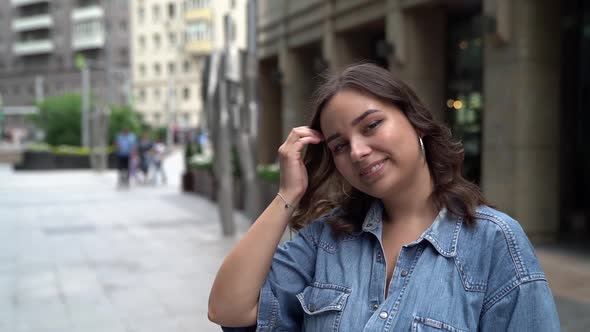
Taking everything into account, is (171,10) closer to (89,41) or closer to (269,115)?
(89,41)

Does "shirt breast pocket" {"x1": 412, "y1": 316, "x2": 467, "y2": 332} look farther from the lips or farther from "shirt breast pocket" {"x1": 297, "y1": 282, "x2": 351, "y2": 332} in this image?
the lips

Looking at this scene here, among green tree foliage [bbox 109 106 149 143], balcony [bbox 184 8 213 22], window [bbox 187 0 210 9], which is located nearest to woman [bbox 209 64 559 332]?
green tree foliage [bbox 109 106 149 143]

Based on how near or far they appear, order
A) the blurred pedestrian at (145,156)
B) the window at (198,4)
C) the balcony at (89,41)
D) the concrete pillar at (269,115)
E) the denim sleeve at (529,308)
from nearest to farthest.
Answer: the denim sleeve at (529,308)
the concrete pillar at (269,115)
the blurred pedestrian at (145,156)
the window at (198,4)
the balcony at (89,41)

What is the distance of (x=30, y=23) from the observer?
260 ft

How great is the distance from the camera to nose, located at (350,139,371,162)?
154 cm

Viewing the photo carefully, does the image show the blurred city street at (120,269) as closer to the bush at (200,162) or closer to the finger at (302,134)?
the bush at (200,162)

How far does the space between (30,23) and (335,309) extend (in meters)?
86.6

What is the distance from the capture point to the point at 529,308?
139 centimetres

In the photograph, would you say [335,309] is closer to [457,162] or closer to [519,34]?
[457,162]

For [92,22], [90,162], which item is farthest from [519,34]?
[92,22]

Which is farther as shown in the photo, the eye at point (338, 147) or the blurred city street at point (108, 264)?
the blurred city street at point (108, 264)

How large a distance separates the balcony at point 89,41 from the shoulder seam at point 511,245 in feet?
247

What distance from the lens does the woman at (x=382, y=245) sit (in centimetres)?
144

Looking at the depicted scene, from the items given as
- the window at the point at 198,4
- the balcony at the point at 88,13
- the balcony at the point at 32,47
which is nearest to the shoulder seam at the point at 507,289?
the window at the point at 198,4
